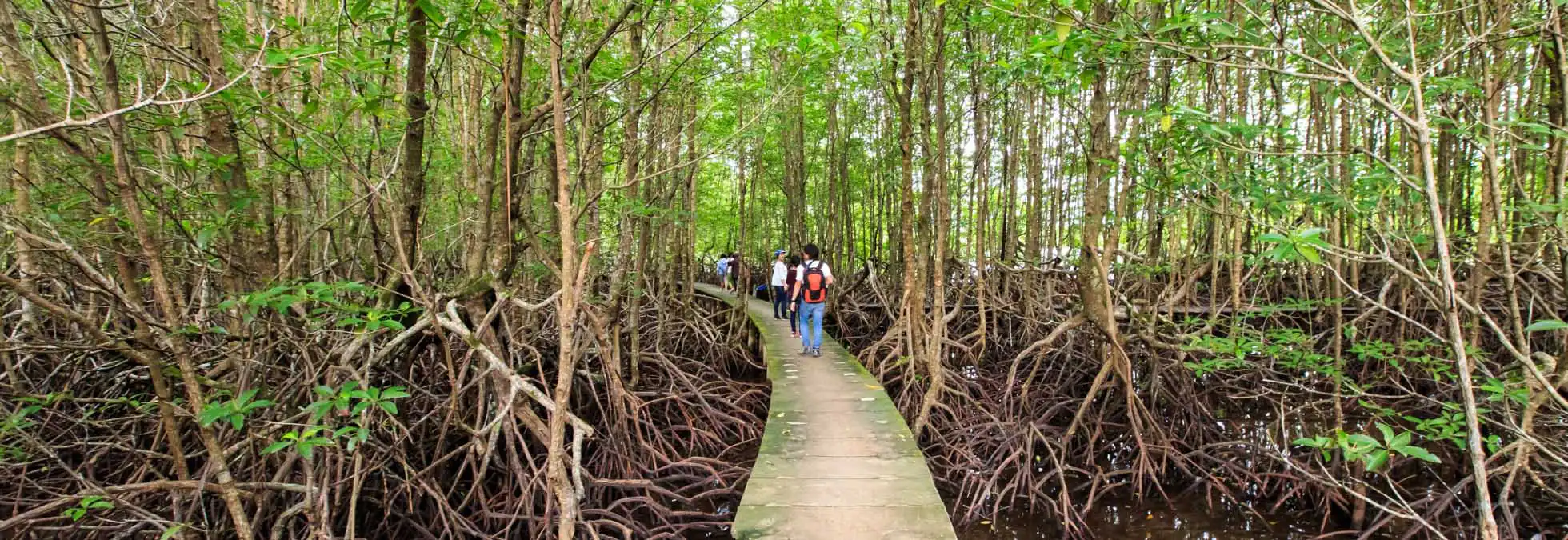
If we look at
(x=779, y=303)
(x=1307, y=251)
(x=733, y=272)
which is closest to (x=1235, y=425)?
(x=1307, y=251)

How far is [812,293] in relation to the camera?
6.47 metres

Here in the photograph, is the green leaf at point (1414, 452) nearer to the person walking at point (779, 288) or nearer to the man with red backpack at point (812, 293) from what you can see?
the man with red backpack at point (812, 293)

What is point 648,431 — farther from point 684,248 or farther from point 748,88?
point 684,248

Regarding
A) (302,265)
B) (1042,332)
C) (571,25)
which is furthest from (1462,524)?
(302,265)

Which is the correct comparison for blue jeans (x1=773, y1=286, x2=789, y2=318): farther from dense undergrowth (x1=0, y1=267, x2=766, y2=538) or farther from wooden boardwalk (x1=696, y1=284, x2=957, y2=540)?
dense undergrowth (x1=0, y1=267, x2=766, y2=538)

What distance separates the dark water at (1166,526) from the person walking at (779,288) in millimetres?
5133

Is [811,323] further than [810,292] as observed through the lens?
Yes

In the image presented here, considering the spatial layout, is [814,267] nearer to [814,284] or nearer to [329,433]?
[814,284]

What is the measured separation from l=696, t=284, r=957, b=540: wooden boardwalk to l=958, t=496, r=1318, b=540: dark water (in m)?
1.10

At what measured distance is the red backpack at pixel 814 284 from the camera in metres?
6.46

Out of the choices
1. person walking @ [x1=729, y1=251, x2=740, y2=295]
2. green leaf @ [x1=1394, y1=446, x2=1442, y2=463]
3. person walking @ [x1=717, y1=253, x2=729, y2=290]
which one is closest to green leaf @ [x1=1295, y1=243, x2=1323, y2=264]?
green leaf @ [x1=1394, y1=446, x2=1442, y2=463]

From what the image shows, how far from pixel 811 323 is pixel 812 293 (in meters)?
0.64

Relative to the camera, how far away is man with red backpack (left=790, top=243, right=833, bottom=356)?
6469 millimetres

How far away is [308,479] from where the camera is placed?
3.01 metres
